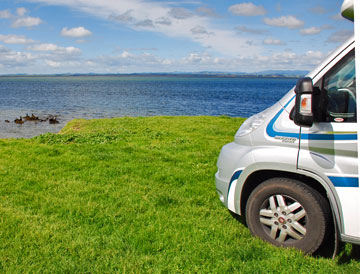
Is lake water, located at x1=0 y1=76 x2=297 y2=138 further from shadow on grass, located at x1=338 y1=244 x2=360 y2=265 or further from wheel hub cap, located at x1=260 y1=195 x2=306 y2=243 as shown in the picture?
shadow on grass, located at x1=338 y1=244 x2=360 y2=265

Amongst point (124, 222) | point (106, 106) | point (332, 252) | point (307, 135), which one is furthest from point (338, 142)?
point (106, 106)

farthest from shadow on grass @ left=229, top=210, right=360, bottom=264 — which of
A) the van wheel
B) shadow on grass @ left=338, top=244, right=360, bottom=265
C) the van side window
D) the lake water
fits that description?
the lake water

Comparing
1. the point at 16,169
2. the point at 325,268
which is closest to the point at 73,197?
the point at 16,169

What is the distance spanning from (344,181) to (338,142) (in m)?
0.42

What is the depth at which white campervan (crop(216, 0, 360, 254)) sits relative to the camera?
3.48 metres

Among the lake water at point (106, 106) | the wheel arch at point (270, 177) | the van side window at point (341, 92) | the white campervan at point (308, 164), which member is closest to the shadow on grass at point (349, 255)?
the white campervan at point (308, 164)

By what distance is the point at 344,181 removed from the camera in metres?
3.48

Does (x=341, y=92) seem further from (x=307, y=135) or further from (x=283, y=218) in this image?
(x=283, y=218)

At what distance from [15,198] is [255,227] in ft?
14.0

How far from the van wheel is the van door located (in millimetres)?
260

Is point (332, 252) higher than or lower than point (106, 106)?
lower

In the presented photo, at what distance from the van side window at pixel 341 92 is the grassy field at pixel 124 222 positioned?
171 cm

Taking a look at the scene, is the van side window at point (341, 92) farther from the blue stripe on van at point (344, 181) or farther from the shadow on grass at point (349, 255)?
the shadow on grass at point (349, 255)

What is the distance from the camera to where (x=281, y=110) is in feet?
13.2
